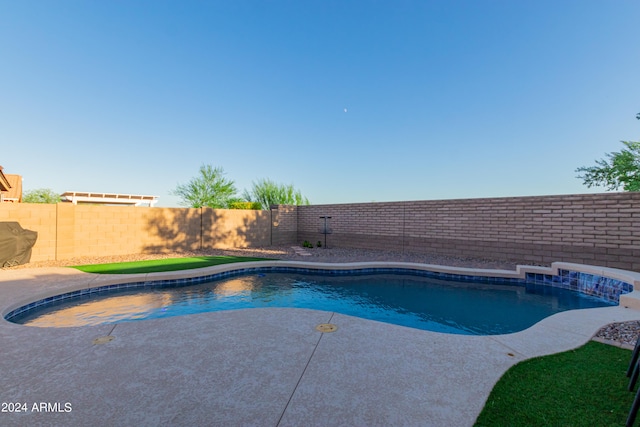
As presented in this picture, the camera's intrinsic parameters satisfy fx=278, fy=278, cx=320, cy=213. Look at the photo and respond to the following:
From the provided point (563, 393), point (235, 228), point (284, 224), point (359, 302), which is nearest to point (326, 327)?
point (359, 302)

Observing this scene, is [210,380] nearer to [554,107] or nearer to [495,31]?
[495,31]

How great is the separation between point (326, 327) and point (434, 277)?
5.42 m

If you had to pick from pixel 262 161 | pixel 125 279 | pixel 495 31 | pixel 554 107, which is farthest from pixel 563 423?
pixel 262 161

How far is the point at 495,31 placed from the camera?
10.2m

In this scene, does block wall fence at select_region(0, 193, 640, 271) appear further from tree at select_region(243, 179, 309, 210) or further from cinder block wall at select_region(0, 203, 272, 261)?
tree at select_region(243, 179, 309, 210)

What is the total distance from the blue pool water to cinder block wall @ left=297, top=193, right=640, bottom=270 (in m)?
2.11

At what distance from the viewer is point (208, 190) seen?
82.3 ft

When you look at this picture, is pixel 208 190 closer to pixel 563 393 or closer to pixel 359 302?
pixel 359 302

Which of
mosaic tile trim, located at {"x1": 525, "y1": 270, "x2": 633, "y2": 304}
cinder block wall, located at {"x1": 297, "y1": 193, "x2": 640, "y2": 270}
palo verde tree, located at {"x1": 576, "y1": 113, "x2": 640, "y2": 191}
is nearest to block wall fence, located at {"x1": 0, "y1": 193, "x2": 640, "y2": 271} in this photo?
cinder block wall, located at {"x1": 297, "y1": 193, "x2": 640, "y2": 270}

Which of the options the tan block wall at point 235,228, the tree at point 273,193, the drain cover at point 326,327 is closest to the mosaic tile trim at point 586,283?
the drain cover at point 326,327

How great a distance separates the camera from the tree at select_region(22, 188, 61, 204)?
29.4 meters

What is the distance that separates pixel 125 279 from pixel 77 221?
480 cm

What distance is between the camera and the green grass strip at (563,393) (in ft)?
6.61

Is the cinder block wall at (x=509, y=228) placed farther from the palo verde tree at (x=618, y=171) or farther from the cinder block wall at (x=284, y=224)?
the palo verde tree at (x=618, y=171)
